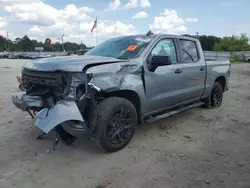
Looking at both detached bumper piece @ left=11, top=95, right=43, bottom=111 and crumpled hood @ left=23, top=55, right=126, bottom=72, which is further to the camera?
detached bumper piece @ left=11, top=95, right=43, bottom=111

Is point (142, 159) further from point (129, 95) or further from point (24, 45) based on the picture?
point (24, 45)

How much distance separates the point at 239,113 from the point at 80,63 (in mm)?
4453

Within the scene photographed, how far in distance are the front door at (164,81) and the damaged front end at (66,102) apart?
3.83 ft

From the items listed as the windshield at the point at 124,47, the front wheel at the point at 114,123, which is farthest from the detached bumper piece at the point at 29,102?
the windshield at the point at 124,47

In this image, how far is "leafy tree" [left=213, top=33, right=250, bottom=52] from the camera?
207 ft

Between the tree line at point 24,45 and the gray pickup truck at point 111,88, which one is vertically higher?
the tree line at point 24,45

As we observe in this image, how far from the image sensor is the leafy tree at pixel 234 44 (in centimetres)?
6316

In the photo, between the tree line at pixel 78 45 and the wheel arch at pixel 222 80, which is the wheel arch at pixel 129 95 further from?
the tree line at pixel 78 45

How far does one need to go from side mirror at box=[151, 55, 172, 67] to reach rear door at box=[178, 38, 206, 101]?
3.22 feet

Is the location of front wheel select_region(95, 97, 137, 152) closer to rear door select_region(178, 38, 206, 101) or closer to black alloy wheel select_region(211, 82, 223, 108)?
rear door select_region(178, 38, 206, 101)

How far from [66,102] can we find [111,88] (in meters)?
0.68

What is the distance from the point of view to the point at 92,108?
11.5 ft

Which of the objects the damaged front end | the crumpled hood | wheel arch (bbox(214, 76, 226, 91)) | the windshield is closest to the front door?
the windshield

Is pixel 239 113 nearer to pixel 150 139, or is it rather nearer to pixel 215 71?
pixel 215 71
